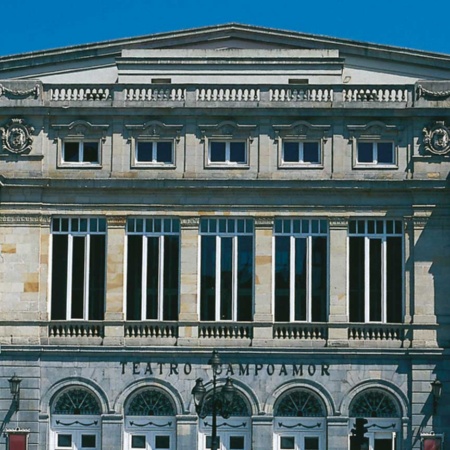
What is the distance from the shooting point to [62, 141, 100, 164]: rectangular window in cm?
5106

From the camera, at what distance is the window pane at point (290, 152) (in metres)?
50.8

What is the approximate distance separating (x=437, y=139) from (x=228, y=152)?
713 centimetres

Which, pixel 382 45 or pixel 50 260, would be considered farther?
pixel 382 45

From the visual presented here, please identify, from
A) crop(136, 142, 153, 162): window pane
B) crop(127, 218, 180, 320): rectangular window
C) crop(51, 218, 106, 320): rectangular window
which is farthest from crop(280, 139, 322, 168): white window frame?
crop(51, 218, 106, 320): rectangular window

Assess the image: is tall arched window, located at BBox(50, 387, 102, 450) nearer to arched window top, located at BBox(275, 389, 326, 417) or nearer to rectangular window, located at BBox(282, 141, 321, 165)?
arched window top, located at BBox(275, 389, 326, 417)

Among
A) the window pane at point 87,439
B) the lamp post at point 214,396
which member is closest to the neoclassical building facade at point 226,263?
the window pane at point 87,439

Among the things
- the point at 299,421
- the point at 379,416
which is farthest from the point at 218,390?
the point at 379,416

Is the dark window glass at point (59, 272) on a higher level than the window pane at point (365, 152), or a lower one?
lower

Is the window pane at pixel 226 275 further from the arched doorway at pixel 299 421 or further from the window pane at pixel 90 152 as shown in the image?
the window pane at pixel 90 152

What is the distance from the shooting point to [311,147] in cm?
5088

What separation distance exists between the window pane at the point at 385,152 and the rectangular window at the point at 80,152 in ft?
31.9

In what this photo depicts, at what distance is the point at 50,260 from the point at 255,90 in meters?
9.15

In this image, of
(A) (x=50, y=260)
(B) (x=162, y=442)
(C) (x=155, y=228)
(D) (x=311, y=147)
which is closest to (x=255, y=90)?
(D) (x=311, y=147)

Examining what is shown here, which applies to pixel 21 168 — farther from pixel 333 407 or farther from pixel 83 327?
pixel 333 407
